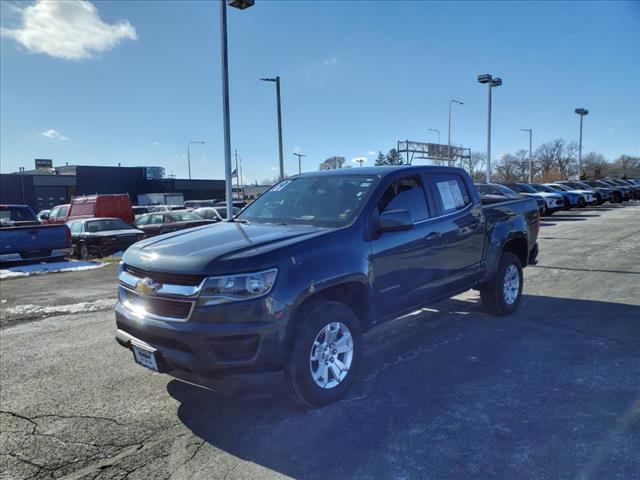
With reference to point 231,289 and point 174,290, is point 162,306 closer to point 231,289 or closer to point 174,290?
point 174,290

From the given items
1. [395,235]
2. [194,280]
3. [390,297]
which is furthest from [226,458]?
[395,235]

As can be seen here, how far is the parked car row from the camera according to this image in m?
22.2

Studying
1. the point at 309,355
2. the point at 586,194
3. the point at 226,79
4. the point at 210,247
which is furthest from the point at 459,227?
the point at 586,194

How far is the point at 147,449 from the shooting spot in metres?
3.31

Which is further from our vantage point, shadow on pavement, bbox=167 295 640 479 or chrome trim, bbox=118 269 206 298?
chrome trim, bbox=118 269 206 298

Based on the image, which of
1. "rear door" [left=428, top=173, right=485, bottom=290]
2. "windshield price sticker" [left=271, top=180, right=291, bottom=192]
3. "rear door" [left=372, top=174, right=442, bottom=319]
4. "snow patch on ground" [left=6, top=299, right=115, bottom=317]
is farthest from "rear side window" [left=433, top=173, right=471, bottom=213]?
"snow patch on ground" [left=6, top=299, right=115, bottom=317]

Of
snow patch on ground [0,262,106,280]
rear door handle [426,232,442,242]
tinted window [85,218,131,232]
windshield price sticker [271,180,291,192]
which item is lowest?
snow patch on ground [0,262,106,280]

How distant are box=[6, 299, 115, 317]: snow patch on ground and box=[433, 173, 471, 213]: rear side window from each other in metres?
5.37

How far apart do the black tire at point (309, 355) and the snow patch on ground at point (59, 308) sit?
5051 millimetres

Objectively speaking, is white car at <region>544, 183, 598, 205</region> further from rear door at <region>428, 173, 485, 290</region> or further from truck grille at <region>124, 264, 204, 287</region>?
truck grille at <region>124, 264, 204, 287</region>

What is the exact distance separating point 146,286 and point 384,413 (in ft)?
6.65

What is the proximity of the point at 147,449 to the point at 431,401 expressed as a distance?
2128 millimetres

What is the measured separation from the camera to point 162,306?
3506 mm

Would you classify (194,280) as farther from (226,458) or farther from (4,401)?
(4,401)
